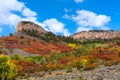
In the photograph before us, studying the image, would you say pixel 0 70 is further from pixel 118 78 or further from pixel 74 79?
pixel 118 78

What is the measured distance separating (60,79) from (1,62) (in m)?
23.6

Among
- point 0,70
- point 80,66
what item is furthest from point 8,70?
point 80,66

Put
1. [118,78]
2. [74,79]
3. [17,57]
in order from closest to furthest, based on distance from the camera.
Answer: [118,78] → [74,79] → [17,57]

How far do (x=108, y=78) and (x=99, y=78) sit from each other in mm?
1177

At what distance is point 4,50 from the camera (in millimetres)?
199625

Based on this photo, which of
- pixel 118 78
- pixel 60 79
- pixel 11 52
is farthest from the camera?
pixel 11 52

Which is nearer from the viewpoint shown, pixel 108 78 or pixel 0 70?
pixel 108 78

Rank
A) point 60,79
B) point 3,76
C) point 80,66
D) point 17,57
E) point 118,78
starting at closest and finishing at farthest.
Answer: point 118,78, point 60,79, point 3,76, point 80,66, point 17,57

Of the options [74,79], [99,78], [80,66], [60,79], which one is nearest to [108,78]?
[99,78]

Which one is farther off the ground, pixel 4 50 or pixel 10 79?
pixel 4 50

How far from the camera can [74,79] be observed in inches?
1574

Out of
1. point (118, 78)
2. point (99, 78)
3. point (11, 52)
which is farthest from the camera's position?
point (11, 52)

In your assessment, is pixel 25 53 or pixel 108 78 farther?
pixel 25 53

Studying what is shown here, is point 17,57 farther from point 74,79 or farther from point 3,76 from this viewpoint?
point 74,79
